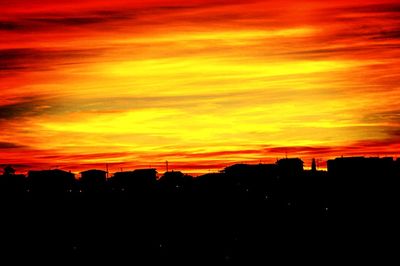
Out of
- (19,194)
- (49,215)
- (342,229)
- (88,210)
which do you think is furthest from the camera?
(19,194)

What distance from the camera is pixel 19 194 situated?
645 feet

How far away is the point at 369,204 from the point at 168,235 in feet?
174

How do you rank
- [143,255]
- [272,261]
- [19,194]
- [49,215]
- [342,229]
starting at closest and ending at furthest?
[272,261] → [143,255] → [342,229] → [49,215] → [19,194]

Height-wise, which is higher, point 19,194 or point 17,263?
point 19,194

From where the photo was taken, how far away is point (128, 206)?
6973 inches

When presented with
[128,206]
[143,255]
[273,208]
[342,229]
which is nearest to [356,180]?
[273,208]

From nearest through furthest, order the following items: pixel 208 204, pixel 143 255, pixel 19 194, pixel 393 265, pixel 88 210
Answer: pixel 393 265
pixel 143 255
pixel 88 210
pixel 208 204
pixel 19 194

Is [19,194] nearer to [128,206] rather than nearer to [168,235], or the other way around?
[128,206]

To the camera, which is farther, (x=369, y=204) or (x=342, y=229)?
(x=369, y=204)

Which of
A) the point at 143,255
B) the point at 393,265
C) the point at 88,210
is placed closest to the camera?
the point at 393,265

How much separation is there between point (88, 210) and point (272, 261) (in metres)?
83.0

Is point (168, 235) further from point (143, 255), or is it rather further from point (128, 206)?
point (128, 206)

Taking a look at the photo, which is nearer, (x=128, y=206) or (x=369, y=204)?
(x=369, y=204)

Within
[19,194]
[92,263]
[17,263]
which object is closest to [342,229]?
[92,263]
